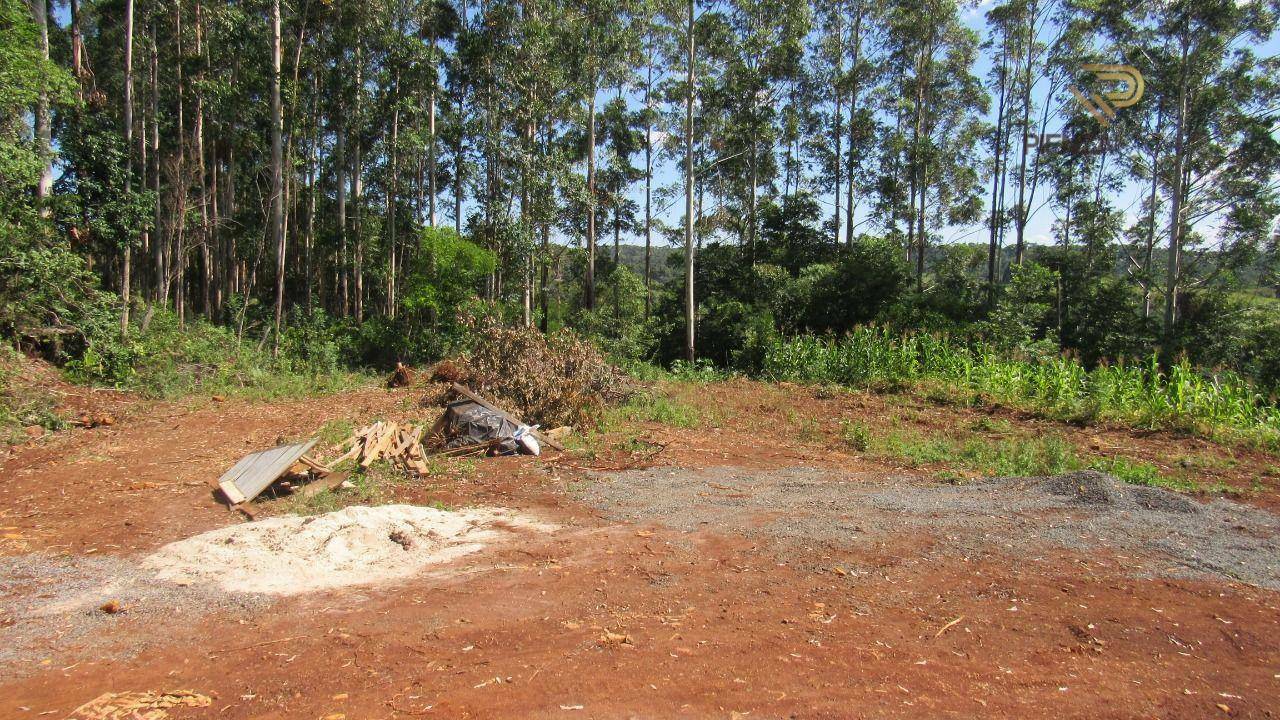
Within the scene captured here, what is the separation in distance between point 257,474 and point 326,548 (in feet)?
7.00

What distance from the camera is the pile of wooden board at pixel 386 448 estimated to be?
740 centimetres

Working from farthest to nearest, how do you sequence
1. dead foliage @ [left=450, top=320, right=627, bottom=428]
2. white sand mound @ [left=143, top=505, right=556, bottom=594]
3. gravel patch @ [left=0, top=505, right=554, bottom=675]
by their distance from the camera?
dead foliage @ [left=450, top=320, right=627, bottom=428]
white sand mound @ [left=143, top=505, right=556, bottom=594]
gravel patch @ [left=0, top=505, right=554, bottom=675]

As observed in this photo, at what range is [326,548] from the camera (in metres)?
4.95

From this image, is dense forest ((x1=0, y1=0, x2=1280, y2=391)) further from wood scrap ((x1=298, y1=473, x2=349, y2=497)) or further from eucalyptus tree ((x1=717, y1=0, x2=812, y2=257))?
wood scrap ((x1=298, y1=473, x2=349, y2=497))

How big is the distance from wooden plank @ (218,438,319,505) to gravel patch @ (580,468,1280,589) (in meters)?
2.94

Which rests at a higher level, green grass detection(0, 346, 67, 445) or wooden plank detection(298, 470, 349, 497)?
green grass detection(0, 346, 67, 445)

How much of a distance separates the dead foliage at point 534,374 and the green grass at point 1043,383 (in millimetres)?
7200

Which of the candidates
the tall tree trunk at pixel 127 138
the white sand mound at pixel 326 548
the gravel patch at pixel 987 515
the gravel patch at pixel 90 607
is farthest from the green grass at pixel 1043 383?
the tall tree trunk at pixel 127 138

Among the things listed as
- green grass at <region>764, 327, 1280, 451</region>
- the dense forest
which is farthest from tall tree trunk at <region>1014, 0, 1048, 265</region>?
green grass at <region>764, 327, 1280, 451</region>

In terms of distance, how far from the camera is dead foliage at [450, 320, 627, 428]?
9.94 meters

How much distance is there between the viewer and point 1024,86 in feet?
87.8

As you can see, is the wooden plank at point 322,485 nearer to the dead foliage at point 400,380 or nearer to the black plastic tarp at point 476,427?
the black plastic tarp at point 476,427

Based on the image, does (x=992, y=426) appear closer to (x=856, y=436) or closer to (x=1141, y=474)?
(x=856, y=436)

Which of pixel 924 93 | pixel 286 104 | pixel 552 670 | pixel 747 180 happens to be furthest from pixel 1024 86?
pixel 552 670
